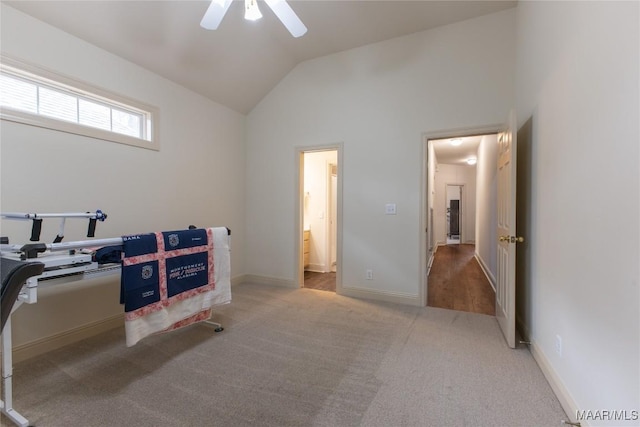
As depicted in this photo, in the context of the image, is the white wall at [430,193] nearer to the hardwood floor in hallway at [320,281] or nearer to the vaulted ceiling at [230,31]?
the vaulted ceiling at [230,31]

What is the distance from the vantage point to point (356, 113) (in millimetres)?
3545

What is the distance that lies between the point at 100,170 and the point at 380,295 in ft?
10.9

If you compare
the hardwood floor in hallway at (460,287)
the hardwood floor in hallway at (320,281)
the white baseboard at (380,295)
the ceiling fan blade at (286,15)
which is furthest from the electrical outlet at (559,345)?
the ceiling fan blade at (286,15)

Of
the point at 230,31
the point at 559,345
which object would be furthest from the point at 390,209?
the point at 230,31

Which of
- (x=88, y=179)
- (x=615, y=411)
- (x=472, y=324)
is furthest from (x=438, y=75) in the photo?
(x=88, y=179)

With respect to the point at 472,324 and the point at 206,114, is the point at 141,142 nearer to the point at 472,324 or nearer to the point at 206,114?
the point at 206,114

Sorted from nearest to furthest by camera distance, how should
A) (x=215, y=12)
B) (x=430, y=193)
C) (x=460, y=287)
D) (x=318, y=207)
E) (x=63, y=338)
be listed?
1. (x=215, y=12)
2. (x=63, y=338)
3. (x=460, y=287)
4. (x=430, y=193)
5. (x=318, y=207)

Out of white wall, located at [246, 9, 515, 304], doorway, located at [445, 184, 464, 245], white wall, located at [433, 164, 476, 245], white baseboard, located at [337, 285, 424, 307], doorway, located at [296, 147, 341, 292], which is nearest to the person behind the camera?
white wall, located at [246, 9, 515, 304]

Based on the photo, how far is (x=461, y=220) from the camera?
941 cm

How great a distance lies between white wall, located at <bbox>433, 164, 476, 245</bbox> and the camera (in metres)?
9.12

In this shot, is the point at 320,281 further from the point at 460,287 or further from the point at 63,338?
the point at 63,338

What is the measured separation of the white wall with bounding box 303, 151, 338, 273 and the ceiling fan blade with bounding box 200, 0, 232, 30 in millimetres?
3158

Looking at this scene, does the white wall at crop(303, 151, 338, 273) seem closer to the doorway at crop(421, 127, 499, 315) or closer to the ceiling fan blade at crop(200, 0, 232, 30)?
the doorway at crop(421, 127, 499, 315)

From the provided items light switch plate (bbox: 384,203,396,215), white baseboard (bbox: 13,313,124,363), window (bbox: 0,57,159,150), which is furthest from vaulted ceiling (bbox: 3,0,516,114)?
white baseboard (bbox: 13,313,124,363)
